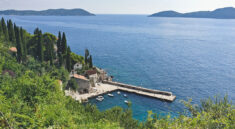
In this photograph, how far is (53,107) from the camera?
14992mm

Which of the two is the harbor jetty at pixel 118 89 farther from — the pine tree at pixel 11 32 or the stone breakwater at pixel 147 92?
the pine tree at pixel 11 32

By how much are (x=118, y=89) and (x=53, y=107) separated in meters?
39.4

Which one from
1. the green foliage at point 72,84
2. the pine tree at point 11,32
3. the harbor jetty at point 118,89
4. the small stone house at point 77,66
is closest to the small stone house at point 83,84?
the green foliage at point 72,84

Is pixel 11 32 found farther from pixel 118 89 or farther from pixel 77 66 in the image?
pixel 118 89

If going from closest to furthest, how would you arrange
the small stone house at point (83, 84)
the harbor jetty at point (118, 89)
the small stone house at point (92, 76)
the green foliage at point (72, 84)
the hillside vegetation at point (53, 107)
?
the hillside vegetation at point (53, 107) < the harbor jetty at point (118, 89) < the green foliage at point (72, 84) < the small stone house at point (83, 84) < the small stone house at point (92, 76)

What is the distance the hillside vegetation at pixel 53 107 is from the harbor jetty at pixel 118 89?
21.2 ft

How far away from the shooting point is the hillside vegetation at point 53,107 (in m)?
12.0

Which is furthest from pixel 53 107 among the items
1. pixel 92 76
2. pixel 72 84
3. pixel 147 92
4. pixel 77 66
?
pixel 77 66

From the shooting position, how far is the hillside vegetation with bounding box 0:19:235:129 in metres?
12.0

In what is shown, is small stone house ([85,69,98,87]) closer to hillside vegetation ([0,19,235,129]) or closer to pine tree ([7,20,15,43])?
hillside vegetation ([0,19,235,129])

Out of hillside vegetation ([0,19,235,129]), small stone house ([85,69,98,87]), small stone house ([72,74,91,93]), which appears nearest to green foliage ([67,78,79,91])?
small stone house ([72,74,91,93])

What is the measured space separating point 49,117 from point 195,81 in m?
55.1

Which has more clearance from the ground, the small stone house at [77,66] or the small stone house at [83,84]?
the small stone house at [77,66]

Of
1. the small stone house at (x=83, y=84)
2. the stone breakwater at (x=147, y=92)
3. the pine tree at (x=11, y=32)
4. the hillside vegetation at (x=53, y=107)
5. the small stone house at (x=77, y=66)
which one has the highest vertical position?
the pine tree at (x=11, y=32)
